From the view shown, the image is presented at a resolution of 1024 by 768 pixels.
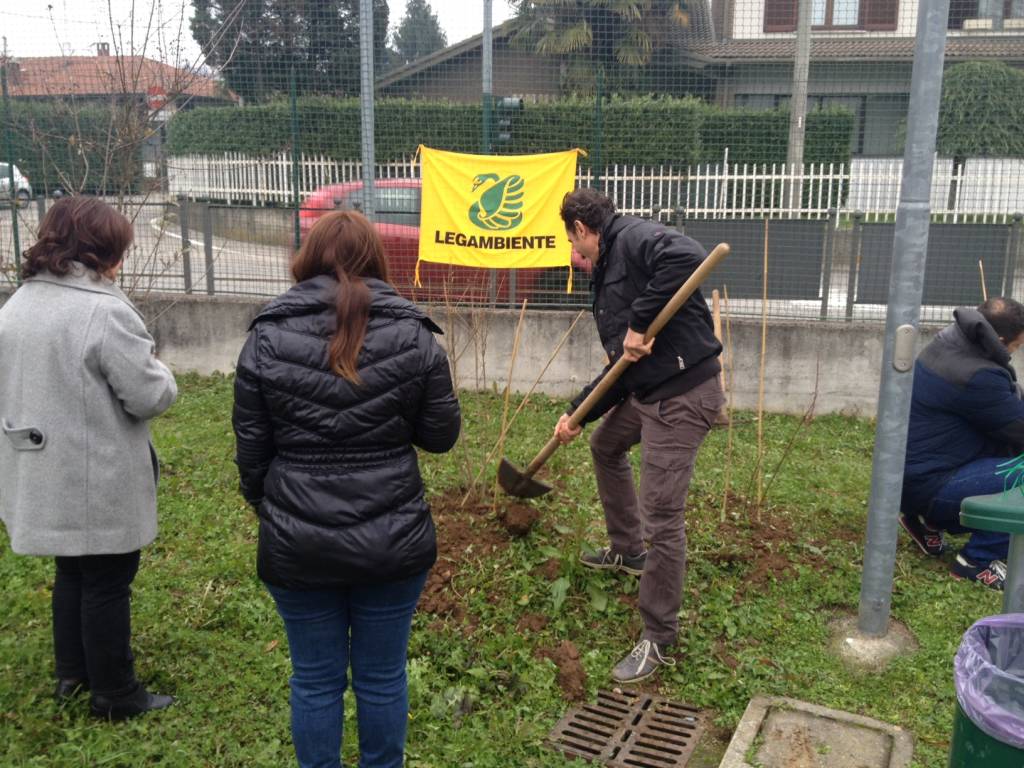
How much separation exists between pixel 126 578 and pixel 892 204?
21.4ft

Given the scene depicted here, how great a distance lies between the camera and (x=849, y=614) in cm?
412

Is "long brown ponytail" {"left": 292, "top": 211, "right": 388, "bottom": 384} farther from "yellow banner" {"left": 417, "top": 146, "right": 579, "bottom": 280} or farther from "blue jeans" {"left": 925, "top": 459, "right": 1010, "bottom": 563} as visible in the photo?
"yellow banner" {"left": 417, "top": 146, "right": 579, "bottom": 280}

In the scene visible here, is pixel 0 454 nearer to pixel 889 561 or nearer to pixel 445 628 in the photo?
pixel 445 628

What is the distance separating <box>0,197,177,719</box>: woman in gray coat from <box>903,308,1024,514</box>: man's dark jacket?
338cm

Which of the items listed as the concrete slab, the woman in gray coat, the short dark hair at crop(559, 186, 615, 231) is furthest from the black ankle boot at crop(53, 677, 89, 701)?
the short dark hair at crop(559, 186, 615, 231)

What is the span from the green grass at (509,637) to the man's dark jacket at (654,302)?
3.44ft

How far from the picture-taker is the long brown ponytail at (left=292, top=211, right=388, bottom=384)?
236 centimetres

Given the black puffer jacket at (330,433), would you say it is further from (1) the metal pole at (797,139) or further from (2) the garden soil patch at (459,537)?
(1) the metal pole at (797,139)

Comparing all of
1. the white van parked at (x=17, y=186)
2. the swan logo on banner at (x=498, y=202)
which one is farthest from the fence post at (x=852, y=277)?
the white van parked at (x=17, y=186)

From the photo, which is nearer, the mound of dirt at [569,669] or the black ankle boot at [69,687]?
the black ankle boot at [69,687]

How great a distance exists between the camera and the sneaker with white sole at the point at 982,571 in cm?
438

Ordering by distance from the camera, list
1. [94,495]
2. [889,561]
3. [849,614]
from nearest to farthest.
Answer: [94,495], [889,561], [849,614]

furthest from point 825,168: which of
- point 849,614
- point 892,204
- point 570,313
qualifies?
point 849,614

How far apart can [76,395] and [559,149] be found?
549 cm
